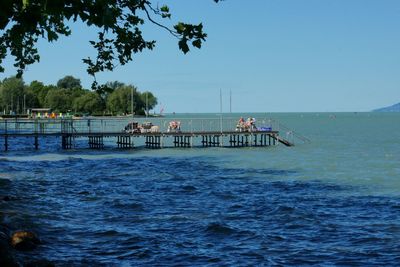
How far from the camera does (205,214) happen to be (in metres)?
17.6

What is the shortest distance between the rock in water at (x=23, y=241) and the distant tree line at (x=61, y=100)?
14080 centimetres

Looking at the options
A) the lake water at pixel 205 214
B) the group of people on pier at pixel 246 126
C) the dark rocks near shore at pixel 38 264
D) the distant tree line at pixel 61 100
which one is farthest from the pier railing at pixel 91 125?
the distant tree line at pixel 61 100

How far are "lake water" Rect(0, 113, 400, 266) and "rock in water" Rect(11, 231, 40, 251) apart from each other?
216 mm

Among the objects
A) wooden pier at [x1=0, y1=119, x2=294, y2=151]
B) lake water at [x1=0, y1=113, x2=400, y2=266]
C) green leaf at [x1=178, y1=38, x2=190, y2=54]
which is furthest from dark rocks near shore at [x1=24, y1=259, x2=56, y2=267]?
wooden pier at [x1=0, y1=119, x2=294, y2=151]

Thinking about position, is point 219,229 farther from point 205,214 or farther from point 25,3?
point 25,3

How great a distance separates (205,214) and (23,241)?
6843 mm

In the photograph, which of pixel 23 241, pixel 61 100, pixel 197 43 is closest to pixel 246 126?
pixel 23 241

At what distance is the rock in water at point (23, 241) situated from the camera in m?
12.0

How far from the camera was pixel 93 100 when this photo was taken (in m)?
164

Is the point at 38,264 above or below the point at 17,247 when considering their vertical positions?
above

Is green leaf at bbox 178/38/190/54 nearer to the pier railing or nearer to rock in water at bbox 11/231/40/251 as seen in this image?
rock in water at bbox 11/231/40/251

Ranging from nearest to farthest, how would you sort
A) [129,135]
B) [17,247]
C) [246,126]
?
[17,247] → [129,135] → [246,126]

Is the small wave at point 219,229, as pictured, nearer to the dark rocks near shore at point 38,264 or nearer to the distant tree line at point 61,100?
the dark rocks near shore at point 38,264

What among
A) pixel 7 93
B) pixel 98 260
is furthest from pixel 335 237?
pixel 7 93
